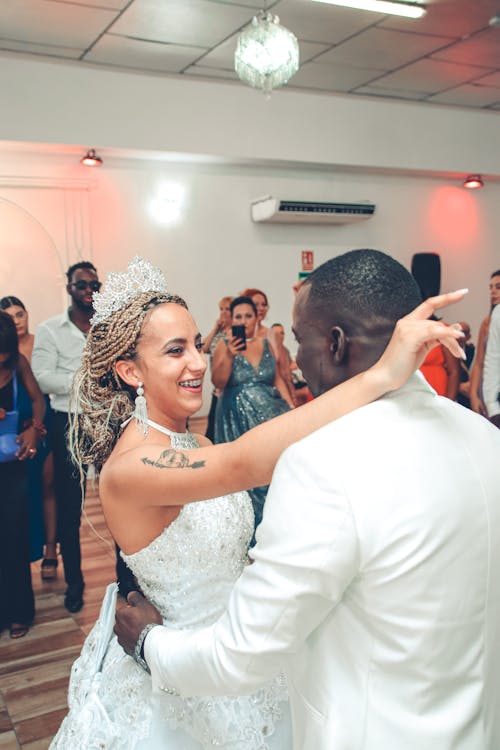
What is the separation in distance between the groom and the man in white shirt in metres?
3.49

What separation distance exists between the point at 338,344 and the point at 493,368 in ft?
11.7

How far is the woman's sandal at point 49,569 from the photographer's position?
426cm

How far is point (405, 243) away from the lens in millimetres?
9102

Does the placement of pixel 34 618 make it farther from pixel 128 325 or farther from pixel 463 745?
pixel 463 745

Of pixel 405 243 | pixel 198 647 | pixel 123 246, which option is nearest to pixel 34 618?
pixel 198 647

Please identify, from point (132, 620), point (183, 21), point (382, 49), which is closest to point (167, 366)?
point (132, 620)

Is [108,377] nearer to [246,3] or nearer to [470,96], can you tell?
[246,3]

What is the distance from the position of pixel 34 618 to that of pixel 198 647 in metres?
2.91

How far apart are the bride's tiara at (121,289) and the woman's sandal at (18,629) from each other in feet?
7.57

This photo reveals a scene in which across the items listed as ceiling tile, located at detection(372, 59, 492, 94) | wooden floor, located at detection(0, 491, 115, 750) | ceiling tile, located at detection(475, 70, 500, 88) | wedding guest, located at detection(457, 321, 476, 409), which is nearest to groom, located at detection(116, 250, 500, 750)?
→ wooden floor, located at detection(0, 491, 115, 750)

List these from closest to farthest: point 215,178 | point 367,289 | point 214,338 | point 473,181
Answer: point 367,289, point 214,338, point 215,178, point 473,181

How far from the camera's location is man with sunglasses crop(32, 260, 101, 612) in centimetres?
379

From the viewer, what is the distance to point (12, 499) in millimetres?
3617

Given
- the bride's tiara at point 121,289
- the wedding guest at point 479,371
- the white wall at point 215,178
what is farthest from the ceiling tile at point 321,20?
the bride's tiara at point 121,289
